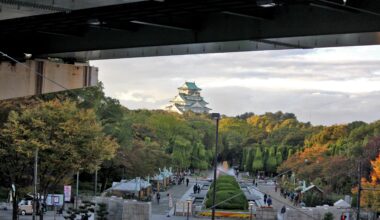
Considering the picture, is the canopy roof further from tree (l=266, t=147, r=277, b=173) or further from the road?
tree (l=266, t=147, r=277, b=173)

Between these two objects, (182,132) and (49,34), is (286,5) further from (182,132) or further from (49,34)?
(182,132)

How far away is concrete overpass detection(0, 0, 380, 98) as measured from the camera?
15.0 m

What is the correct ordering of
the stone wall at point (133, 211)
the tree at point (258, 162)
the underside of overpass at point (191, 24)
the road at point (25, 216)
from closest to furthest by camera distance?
1. the underside of overpass at point (191, 24)
2. the stone wall at point (133, 211)
3. the road at point (25, 216)
4. the tree at point (258, 162)

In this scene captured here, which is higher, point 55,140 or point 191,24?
point 191,24

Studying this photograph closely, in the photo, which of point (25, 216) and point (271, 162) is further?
point (271, 162)

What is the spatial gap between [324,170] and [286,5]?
59.7m

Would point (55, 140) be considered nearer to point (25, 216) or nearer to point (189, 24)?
point (25, 216)

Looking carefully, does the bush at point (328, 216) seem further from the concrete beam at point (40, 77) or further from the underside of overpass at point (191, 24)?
the underside of overpass at point (191, 24)

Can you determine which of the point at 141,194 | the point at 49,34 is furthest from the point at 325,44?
the point at 141,194

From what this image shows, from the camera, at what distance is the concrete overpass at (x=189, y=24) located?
15.0 meters

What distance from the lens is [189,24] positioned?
1852 centimetres

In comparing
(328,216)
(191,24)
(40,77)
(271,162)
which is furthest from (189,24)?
(271,162)

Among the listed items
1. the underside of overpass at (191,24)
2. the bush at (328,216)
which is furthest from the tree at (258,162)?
the underside of overpass at (191,24)

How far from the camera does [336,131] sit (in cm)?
10969
